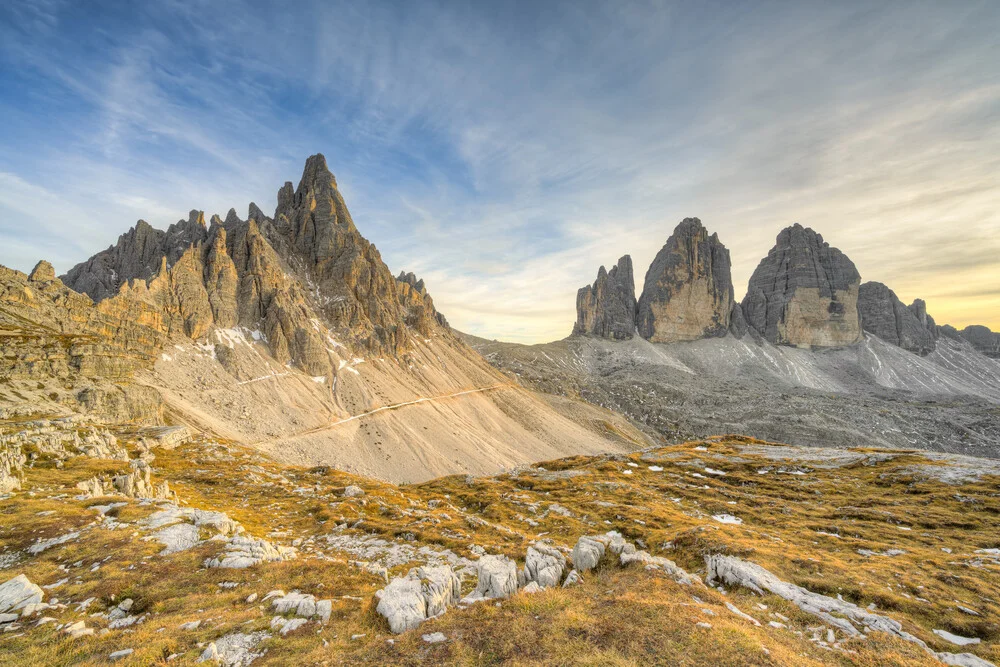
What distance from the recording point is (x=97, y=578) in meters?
15.4

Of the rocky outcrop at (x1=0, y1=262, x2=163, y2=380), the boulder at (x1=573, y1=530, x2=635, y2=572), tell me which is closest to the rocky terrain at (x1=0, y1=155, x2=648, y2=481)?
the rocky outcrop at (x1=0, y1=262, x2=163, y2=380)

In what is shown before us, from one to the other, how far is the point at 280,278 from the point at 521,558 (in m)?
122

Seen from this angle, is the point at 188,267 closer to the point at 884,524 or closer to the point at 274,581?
the point at 274,581

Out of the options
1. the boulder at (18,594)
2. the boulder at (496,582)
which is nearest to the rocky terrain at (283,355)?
the boulder at (18,594)

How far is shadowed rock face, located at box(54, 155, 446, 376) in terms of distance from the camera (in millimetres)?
99188

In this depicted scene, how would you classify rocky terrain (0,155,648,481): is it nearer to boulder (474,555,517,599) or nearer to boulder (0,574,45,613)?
boulder (0,574,45,613)

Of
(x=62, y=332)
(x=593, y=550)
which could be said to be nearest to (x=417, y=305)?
(x=62, y=332)

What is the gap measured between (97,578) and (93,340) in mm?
72803

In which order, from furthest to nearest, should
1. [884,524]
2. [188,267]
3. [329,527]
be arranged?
[188,267] → [884,524] → [329,527]

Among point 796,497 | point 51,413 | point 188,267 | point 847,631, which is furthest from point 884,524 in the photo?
point 188,267

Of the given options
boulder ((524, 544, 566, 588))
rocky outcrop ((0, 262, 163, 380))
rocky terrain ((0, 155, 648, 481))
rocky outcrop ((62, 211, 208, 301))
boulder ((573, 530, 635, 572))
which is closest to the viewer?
boulder ((524, 544, 566, 588))

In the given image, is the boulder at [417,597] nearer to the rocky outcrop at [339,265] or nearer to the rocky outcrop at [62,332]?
the rocky outcrop at [62,332]

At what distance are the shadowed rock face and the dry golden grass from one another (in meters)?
65.8

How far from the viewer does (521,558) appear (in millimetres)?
24906
